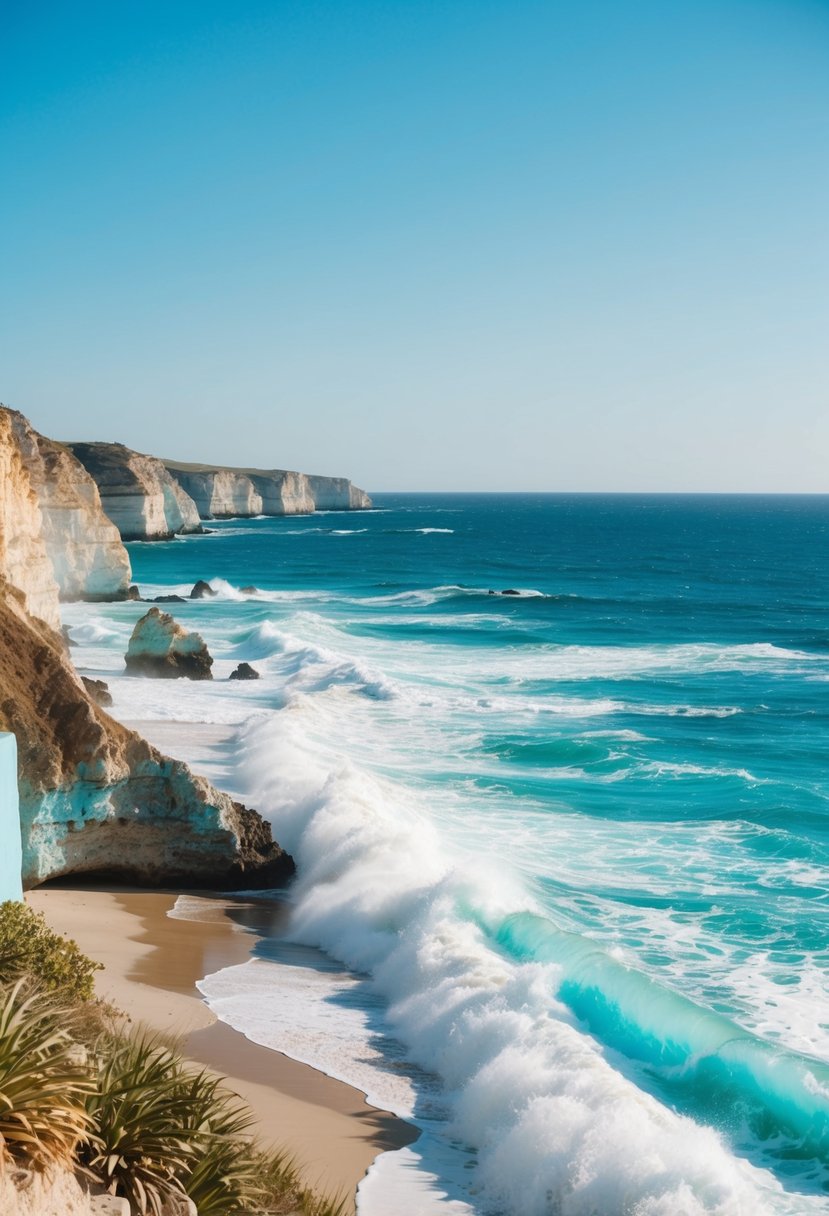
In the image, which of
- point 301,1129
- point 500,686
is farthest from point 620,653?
point 301,1129

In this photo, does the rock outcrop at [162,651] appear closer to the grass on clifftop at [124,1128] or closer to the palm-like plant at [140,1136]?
the grass on clifftop at [124,1128]

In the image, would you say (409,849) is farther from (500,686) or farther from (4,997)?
(500,686)

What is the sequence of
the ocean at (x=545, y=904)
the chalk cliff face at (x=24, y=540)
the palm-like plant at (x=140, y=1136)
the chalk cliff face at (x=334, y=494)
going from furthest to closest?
1. the chalk cliff face at (x=334, y=494)
2. the chalk cliff face at (x=24, y=540)
3. the ocean at (x=545, y=904)
4. the palm-like plant at (x=140, y=1136)

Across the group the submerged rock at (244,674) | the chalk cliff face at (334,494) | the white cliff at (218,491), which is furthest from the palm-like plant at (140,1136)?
the chalk cliff face at (334,494)

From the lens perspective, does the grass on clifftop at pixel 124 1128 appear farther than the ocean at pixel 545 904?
No

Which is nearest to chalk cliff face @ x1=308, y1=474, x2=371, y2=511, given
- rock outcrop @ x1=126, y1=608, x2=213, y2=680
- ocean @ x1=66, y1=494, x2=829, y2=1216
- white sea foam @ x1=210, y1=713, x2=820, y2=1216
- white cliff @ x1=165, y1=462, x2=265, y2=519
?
white cliff @ x1=165, y1=462, x2=265, y2=519

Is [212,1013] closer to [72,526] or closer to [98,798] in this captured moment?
[98,798]

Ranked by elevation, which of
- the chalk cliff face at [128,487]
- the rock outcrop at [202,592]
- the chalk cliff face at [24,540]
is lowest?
the rock outcrop at [202,592]
